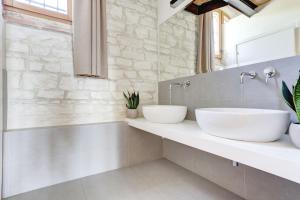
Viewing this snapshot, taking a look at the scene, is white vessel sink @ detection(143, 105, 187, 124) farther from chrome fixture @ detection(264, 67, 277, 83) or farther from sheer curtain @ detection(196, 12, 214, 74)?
chrome fixture @ detection(264, 67, 277, 83)

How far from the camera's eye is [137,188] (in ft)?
4.72

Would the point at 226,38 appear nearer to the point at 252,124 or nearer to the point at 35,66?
the point at 252,124

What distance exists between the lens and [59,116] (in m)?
1.59

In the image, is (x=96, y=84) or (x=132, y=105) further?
(x=132, y=105)

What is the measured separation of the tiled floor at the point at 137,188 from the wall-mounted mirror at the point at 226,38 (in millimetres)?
1106

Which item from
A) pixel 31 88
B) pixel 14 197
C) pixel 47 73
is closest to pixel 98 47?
pixel 47 73

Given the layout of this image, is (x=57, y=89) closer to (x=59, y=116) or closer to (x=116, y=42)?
(x=59, y=116)

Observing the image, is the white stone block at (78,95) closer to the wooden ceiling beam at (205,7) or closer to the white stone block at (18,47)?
the white stone block at (18,47)

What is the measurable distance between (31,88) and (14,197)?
3.09ft

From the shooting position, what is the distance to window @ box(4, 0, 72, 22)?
1.43 meters

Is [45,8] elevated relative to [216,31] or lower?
elevated

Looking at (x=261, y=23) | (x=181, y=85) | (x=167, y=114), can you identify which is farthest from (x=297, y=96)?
(x=181, y=85)

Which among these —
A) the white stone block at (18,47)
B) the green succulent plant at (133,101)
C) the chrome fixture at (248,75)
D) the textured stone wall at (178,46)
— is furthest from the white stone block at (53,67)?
the chrome fixture at (248,75)

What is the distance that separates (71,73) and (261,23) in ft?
5.79
